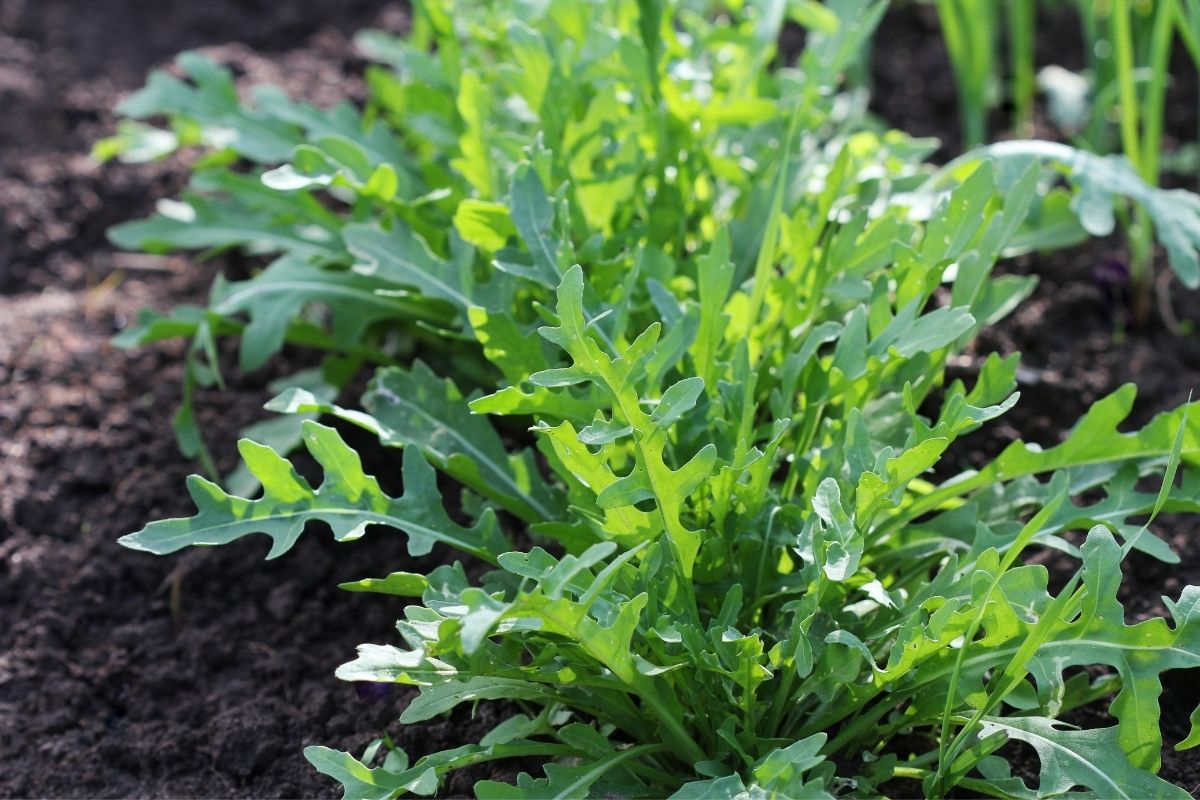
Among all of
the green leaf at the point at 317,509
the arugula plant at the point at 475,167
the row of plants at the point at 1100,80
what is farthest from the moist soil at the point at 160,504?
the green leaf at the point at 317,509

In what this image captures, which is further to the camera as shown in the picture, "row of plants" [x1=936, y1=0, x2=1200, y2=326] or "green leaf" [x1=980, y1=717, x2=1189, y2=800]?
"row of plants" [x1=936, y1=0, x2=1200, y2=326]

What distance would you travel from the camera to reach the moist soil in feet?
6.26

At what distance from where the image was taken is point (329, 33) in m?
3.74

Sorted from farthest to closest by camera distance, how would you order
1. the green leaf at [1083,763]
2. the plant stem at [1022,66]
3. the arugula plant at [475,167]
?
the plant stem at [1022,66], the arugula plant at [475,167], the green leaf at [1083,763]

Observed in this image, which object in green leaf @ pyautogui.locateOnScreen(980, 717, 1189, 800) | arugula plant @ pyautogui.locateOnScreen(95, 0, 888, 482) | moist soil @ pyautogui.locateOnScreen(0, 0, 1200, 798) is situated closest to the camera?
green leaf @ pyautogui.locateOnScreen(980, 717, 1189, 800)

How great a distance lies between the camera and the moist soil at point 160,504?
1909 mm

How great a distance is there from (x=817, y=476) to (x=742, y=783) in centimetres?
45

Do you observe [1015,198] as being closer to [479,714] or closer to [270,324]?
[479,714]

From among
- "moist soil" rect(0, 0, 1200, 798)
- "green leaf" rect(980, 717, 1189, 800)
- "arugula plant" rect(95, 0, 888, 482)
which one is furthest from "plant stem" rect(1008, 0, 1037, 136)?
"green leaf" rect(980, 717, 1189, 800)

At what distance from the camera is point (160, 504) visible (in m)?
2.35

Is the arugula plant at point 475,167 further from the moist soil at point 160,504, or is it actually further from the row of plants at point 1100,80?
the row of plants at point 1100,80

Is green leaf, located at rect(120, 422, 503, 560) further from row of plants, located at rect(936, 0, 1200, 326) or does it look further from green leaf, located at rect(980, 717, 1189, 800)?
row of plants, located at rect(936, 0, 1200, 326)

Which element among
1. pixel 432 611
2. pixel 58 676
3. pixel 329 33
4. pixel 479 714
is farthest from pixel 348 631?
pixel 329 33

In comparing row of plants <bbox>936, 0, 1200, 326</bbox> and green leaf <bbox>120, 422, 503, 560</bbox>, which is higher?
row of plants <bbox>936, 0, 1200, 326</bbox>
